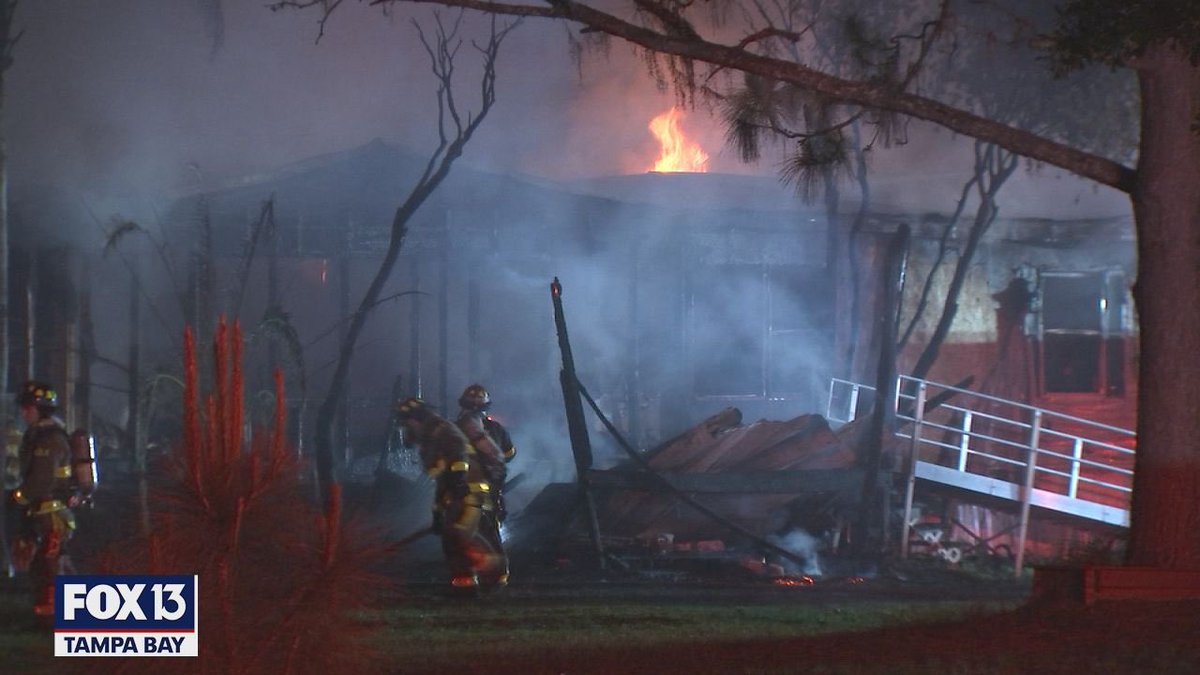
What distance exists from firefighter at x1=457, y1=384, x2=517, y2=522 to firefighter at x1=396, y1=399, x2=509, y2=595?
44 cm

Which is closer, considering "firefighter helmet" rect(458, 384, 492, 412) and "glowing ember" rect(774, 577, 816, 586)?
"firefighter helmet" rect(458, 384, 492, 412)

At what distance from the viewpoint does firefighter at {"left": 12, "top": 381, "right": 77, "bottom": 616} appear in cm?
1033

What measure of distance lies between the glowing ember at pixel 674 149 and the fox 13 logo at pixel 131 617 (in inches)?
703

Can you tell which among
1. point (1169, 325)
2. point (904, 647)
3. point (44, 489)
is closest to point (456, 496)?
point (44, 489)

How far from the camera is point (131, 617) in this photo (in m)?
5.75

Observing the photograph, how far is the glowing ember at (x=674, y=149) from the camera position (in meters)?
23.1

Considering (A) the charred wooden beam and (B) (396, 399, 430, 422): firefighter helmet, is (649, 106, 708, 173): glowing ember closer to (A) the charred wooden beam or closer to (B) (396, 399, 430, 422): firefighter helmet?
(A) the charred wooden beam

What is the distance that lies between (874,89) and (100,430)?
42.2ft

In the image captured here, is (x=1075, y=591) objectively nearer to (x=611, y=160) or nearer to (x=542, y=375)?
(x=542, y=375)

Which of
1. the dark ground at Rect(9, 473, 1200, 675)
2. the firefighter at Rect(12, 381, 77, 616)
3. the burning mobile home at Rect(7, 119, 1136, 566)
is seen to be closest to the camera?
the dark ground at Rect(9, 473, 1200, 675)

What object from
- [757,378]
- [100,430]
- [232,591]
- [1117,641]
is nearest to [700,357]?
[757,378]

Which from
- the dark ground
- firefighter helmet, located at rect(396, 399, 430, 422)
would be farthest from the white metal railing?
firefighter helmet, located at rect(396, 399, 430, 422)

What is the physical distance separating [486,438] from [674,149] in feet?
40.0

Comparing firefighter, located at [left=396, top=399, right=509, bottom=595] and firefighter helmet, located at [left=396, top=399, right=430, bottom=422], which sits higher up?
firefighter helmet, located at [left=396, top=399, right=430, bottom=422]
